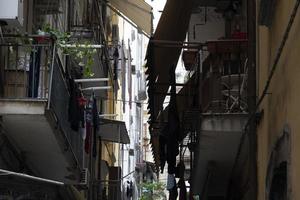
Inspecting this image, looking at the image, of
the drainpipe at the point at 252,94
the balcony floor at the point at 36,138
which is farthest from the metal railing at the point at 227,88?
the balcony floor at the point at 36,138

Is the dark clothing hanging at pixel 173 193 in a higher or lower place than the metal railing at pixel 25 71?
lower

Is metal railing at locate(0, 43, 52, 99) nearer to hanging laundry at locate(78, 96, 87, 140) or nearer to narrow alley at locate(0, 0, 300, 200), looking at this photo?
narrow alley at locate(0, 0, 300, 200)

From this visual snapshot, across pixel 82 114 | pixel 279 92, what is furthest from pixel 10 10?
pixel 279 92

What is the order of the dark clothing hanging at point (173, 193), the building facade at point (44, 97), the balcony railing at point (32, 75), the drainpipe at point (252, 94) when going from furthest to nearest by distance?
the dark clothing hanging at point (173, 193) < the balcony railing at point (32, 75) < the building facade at point (44, 97) < the drainpipe at point (252, 94)

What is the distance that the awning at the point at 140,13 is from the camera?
13.9 m

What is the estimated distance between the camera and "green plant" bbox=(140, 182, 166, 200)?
44.1 m

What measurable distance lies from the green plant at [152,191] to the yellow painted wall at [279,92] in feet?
112

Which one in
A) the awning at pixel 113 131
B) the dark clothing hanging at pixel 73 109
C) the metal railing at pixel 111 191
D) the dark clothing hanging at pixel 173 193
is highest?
the dark clothing hanging at pixel 73 109

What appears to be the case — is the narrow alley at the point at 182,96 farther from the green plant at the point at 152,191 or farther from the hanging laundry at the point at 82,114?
the green plant at the point at 152,191

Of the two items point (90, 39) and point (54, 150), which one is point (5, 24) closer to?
point (54, 150)

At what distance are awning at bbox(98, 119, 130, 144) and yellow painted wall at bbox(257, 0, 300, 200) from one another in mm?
9926

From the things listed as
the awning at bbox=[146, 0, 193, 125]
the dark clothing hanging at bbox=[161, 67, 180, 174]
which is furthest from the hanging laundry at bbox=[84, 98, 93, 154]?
the dark clothing hanging at bbox=[161, 67, 180, 174]

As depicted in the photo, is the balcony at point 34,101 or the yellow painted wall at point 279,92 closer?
the yellow painted wall at point 279,92

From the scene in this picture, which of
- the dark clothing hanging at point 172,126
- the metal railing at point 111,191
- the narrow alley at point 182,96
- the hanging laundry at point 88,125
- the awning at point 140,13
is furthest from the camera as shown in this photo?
the metal railing at point 111,191
